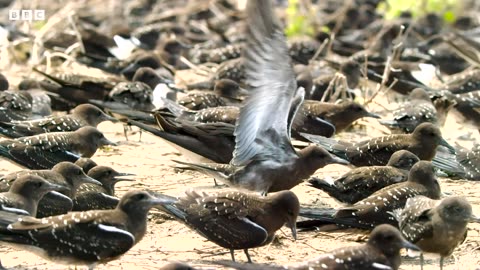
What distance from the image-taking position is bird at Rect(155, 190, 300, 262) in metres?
8.27

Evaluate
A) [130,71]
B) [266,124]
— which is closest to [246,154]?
[266,124]

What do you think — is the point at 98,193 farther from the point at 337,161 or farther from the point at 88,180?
the point at 337,161

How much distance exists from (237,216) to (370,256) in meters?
1.33

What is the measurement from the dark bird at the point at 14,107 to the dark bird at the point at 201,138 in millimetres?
1745

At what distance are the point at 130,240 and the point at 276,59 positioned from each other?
226 cm

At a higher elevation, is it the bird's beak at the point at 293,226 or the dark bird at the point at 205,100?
the bird's beak at the point at 293,226

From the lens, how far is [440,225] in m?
8.19

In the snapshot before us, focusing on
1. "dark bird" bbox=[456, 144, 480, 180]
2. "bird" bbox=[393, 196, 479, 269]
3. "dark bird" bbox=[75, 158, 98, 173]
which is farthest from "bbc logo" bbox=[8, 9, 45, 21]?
"bird" bbox=[393, 196, 479, 269]

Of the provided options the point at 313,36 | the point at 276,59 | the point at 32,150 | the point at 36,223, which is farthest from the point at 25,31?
the point at 36,223

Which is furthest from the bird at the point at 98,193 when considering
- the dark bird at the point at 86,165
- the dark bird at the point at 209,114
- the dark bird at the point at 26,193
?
the dark bird at the point at 209,114

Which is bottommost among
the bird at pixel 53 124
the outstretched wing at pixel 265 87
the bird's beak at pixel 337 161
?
the bird at pixel 53 124

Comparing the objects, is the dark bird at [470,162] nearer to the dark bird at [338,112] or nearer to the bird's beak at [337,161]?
the dark bird at [338,112]

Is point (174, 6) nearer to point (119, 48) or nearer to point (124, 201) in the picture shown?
point (119, 48)

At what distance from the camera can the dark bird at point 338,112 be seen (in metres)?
12.2
